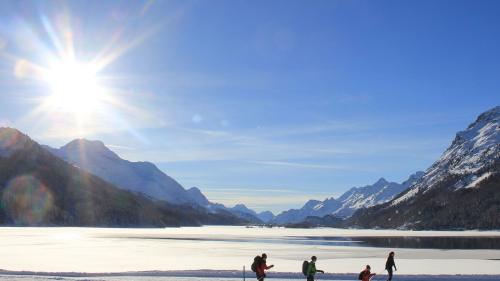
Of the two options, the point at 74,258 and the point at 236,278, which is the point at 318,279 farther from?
the point at 74,258

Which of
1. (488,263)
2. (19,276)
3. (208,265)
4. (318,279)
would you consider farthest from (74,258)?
(488,263)

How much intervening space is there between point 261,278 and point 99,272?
63.3 feet

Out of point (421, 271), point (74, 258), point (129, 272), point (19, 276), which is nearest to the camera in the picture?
point (19, 276)

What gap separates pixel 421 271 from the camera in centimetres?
5231

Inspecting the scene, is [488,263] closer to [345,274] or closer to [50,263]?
[345,274]

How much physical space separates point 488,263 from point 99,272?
1606 inches

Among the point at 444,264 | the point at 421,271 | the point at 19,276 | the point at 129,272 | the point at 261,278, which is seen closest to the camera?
the point at 261,278

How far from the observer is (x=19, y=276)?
145ft

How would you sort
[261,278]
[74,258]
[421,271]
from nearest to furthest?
[261,278] → [421,271] → [74,258]

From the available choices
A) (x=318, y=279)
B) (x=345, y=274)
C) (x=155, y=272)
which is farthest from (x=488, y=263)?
(x=155, y=272)

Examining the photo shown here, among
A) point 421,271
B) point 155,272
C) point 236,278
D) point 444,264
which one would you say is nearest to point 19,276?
point 155,272

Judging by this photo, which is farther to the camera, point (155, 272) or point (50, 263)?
point (50, 263)

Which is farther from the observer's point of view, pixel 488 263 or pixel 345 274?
pixel 488 263

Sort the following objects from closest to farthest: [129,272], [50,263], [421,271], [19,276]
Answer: [19,276] → [129,272] → [421,271] → [50,263]
